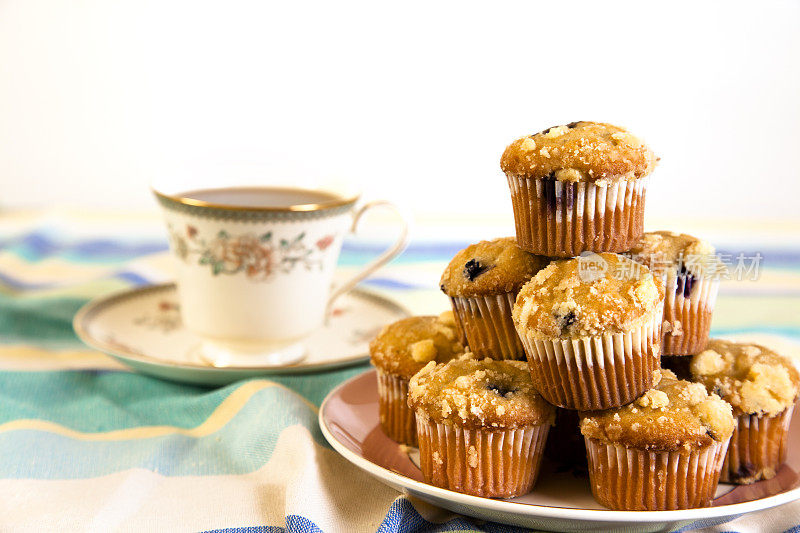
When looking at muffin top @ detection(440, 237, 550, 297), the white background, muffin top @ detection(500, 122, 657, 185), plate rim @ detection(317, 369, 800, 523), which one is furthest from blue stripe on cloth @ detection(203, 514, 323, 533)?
the white background

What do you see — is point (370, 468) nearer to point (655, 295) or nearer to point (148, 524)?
point (148, 524)

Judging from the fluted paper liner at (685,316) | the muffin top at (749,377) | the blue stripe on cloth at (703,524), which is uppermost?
the fluted paper liner at (685,316)

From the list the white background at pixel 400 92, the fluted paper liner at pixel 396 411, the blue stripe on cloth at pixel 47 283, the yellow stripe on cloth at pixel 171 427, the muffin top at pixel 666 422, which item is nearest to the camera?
the muffin top at pixel 666 422

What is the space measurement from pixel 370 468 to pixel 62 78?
9.19 feet

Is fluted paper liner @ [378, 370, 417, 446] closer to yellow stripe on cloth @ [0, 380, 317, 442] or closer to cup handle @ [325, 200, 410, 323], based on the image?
yellow stripe on cloth @ [0, 380, 317, 442]

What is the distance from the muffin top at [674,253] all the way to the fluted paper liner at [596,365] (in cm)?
11

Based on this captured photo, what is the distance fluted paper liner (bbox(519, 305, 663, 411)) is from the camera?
125 cm

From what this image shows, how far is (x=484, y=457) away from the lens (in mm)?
1288

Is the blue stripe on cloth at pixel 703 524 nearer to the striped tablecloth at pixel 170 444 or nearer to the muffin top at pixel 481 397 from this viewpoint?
the striped tablecloth at pixel 170 444

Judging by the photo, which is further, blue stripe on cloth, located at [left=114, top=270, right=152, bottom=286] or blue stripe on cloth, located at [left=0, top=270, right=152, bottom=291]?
blue stripe on cloth, located at [left=114, top=270, right=152, bottom=286]

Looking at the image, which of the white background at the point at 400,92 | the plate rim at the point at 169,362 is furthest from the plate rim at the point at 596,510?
the white background at the point at 400,92

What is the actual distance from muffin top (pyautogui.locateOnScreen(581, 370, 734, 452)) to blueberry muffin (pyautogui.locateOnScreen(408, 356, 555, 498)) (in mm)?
88

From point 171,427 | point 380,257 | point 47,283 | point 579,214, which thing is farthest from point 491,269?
point 47,283

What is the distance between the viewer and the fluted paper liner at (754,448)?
1.33 meters
